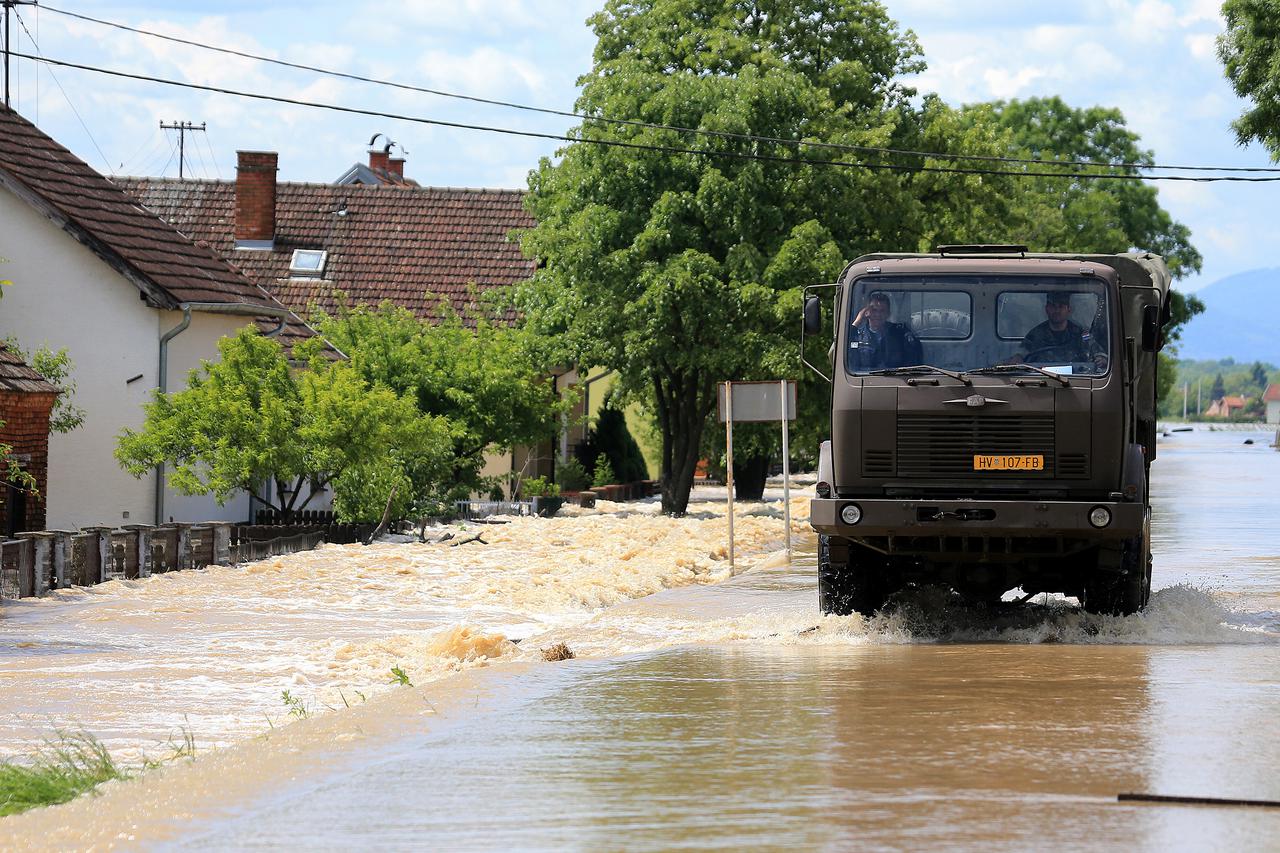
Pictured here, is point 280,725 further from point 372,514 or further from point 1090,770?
point 372,514

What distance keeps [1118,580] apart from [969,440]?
1975 millimetres

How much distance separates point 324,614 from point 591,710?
7799 millimetres

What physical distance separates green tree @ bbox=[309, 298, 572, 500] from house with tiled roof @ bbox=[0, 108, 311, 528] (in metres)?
4.80

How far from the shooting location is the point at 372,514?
27.5 metres

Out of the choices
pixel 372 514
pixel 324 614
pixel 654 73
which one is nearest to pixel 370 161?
pixel 654 73

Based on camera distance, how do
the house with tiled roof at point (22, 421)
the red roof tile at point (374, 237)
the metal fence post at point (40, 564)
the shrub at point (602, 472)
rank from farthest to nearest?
1. the red roof tile at point (374, 237)
2. the shrub at point (602, 472)
3. the house with tiled roof at point (22, 421)
4. the metal fence post at point (40, 564)

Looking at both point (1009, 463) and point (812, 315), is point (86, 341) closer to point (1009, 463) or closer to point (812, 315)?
point (812, 315)

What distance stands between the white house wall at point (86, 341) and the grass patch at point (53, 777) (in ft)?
61.5

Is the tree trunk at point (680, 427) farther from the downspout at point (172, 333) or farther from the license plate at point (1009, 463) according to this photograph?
the license plate at point (1009, 463)

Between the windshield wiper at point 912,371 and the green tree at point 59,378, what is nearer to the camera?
the windshield wiper at point 912,371

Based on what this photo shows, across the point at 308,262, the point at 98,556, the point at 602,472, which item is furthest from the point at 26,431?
the point at 308,262

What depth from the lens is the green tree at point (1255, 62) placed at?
89.5 ft

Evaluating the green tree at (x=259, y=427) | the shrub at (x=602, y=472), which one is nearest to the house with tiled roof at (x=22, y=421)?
the green tree at (x=259, y=427)

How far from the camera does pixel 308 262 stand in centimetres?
4766
